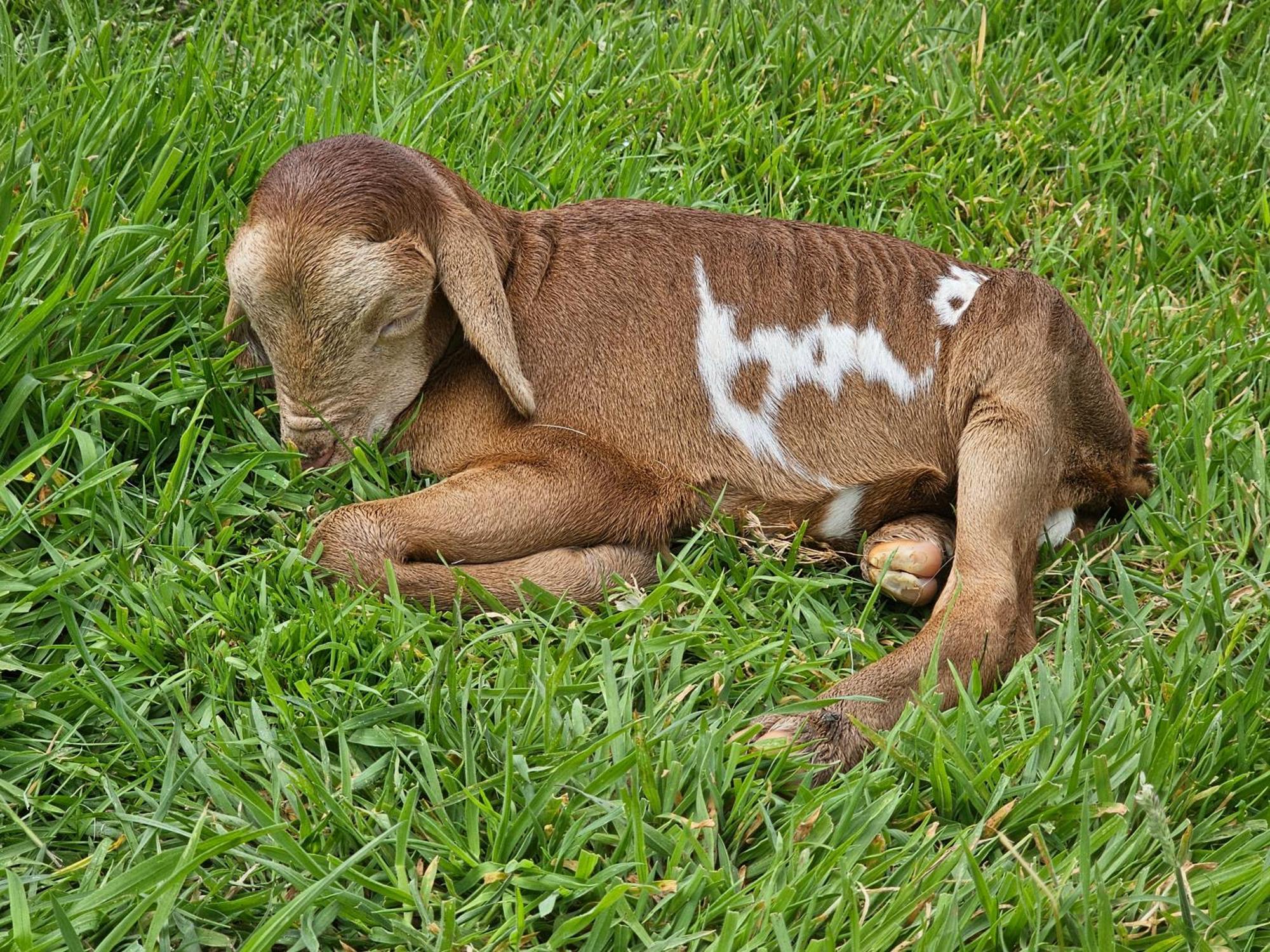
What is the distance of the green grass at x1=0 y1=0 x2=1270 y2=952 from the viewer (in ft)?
10.5

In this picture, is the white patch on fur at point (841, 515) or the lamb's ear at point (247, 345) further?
the lamb's ear at point (247, 345)

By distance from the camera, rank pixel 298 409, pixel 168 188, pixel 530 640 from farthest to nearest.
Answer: pixel 168 188 → pixel 298 409 → pixel 530 640

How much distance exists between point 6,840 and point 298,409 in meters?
1.57

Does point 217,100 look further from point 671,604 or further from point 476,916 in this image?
point 476,916

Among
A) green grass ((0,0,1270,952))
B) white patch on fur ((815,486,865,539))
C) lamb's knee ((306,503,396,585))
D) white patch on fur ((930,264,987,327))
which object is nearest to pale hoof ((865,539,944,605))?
green grass ((0,0,1270,952))

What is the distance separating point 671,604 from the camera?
425 centimetres

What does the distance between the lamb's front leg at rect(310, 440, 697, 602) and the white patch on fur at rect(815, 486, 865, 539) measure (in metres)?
0.46

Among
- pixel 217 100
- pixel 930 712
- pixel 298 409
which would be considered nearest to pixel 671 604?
A: pixel 930 712

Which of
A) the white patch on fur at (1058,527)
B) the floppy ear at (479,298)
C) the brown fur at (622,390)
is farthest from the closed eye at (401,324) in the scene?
the white patch on fur at (1058,527)

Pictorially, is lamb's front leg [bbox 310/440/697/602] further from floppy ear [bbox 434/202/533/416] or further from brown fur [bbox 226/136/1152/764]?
floppy ear [bbox 434/202/533/416]

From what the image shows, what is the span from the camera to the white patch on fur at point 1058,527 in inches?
184

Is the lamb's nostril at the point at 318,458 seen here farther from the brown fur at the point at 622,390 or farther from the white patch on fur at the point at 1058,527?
the white patch on fur at the point at 1058,527

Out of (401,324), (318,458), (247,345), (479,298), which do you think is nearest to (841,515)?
(479,298)

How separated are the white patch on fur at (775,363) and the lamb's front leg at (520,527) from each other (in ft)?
1.00
